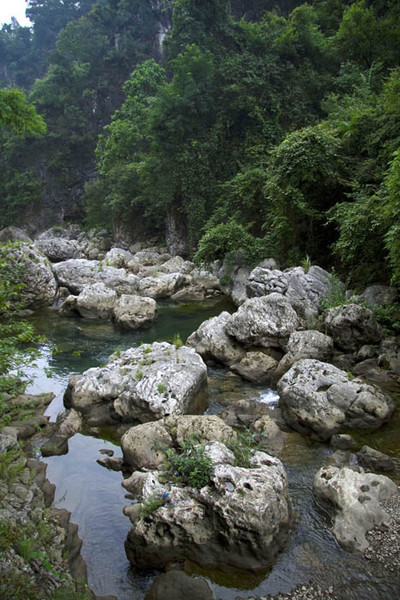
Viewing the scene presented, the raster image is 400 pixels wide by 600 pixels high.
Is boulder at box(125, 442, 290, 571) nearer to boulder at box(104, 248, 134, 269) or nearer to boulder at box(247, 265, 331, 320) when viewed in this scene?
boulder at box(247, 265, 331, 320)

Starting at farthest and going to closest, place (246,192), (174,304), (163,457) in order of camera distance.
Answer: (246,192), (174,304), (163,457)

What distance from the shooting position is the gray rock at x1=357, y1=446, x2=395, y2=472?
666cm

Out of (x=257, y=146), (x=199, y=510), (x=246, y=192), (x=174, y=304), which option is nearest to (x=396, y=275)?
(x=199, y=510)

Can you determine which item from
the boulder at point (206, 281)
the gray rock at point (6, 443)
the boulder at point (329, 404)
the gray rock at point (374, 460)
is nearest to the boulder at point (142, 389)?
the boulder at point (329, 404)

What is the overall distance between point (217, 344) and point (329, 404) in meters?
4.50

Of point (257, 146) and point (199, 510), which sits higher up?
point (257, 146)

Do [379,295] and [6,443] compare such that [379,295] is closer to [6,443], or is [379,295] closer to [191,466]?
[191,466]

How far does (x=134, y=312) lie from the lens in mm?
15891

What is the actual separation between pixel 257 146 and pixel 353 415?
2257 centimetres

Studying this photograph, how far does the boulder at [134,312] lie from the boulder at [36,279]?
3638 mm

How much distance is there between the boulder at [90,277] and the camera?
19.8 meters

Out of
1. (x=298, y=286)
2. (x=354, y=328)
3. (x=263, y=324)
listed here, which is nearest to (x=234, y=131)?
(x=298, y=286)

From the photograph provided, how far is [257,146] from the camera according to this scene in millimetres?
26844

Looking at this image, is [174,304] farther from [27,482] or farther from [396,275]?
[27,482]
